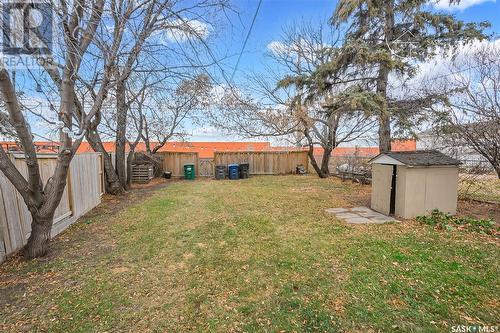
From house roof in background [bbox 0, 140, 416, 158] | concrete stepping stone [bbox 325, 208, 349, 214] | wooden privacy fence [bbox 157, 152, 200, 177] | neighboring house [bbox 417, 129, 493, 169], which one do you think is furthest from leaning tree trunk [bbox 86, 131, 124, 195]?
neighboring house [bbox 417, 129, 493, 169]

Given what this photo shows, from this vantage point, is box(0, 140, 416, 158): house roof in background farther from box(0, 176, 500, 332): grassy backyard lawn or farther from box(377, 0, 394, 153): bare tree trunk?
box(0, 176, 500, 332): grassy backyard lawn

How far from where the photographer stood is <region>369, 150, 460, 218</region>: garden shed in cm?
524

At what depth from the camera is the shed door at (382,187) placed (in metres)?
5.68

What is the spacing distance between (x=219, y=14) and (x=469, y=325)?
15.3ft

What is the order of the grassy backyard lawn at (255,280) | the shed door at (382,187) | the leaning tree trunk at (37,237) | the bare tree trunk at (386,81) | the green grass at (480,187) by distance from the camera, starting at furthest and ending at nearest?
the bare tree trunk at (386,81), the green grass at (480,187), the shed door at (382,187), the leaning tree trunk at (37,237), the grassy backyard lawn at (255,280)

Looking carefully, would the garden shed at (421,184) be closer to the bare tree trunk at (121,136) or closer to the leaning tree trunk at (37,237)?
the leaning tree trunk at (37,237)

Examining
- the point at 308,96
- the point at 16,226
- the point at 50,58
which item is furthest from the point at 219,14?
the point at 308,96

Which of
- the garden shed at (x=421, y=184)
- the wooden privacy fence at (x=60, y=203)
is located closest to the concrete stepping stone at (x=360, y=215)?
the garden shed at (x=421, y=184)

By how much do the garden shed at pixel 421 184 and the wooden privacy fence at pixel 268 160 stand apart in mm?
9862

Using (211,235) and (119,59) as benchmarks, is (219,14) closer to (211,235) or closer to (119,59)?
(119,59)

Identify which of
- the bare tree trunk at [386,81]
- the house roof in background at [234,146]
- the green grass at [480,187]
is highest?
the bare tree trunk at [386,81]

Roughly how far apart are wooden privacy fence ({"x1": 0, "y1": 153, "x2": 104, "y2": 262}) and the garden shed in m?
6.83

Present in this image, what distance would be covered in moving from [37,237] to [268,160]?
12.6 m

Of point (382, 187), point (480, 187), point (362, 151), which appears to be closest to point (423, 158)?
point (382, 187)
